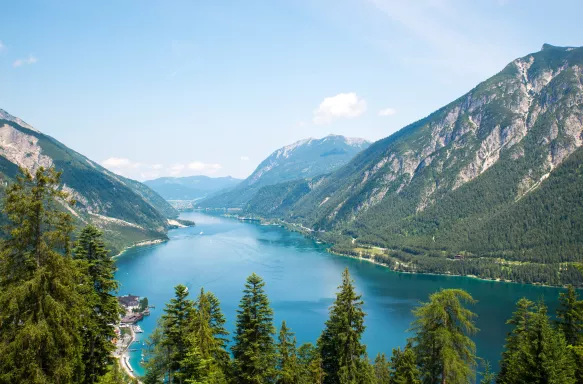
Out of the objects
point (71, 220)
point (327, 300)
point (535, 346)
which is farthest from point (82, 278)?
point (327, 300)

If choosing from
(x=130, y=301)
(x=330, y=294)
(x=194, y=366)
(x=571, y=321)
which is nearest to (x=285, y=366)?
(x=194, y=366)

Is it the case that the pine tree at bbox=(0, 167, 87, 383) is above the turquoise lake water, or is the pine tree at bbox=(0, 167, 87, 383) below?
above

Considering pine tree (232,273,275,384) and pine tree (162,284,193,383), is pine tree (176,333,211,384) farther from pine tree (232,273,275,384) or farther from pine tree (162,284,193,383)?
pine tree (232,273,275,384)

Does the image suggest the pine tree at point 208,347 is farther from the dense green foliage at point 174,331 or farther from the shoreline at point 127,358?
the shoreline at point 127,358

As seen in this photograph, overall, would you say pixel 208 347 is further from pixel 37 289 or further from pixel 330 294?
pixel 330 294

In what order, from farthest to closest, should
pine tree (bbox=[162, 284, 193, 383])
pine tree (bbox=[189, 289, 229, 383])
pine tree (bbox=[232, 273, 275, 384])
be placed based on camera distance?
pine tree (bbox=[232, 273, 275, 384]) → pine tree (bbox=[162, 284, 193, 383]) → pine tree (bbox=[189, 289, 229, 383])

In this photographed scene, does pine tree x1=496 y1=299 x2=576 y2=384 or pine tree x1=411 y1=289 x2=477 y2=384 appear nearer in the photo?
pine tree x1=496 y1=299 x2=576 y2=384

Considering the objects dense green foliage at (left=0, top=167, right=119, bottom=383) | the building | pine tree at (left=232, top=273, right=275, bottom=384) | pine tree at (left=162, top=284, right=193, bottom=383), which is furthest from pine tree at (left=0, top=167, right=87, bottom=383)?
the building
